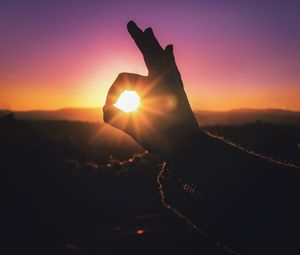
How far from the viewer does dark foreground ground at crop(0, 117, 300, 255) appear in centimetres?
1403

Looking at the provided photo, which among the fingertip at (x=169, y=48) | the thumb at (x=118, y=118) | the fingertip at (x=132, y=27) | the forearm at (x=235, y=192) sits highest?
the fingertip at (x=132, y=27)

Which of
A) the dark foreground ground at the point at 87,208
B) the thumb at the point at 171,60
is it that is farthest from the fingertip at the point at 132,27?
the dark foreground ground at the point at 87,208

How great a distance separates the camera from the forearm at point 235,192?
168cm

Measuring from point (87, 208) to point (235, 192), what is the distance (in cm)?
2030

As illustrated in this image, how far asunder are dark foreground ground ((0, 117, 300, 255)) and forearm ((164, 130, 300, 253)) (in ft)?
37.4

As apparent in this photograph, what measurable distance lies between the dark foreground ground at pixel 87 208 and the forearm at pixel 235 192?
11412 millimetres

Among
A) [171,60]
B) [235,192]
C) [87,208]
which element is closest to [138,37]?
[171,60]

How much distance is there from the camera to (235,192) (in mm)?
1750

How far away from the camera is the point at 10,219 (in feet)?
62.0

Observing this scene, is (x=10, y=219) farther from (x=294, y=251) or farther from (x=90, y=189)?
(x=294, y=251)

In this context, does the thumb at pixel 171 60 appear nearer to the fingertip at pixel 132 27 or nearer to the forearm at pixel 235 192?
the fingertip at pixel 132 27

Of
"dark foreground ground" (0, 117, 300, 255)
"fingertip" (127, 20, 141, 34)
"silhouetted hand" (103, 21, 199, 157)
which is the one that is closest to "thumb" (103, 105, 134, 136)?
"silhouetted hand" (103, 21, 199, 157)

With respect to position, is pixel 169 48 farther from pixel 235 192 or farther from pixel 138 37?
pixel 235 192

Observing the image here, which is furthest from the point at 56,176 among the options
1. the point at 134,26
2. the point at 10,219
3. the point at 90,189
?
the point at 134,26
